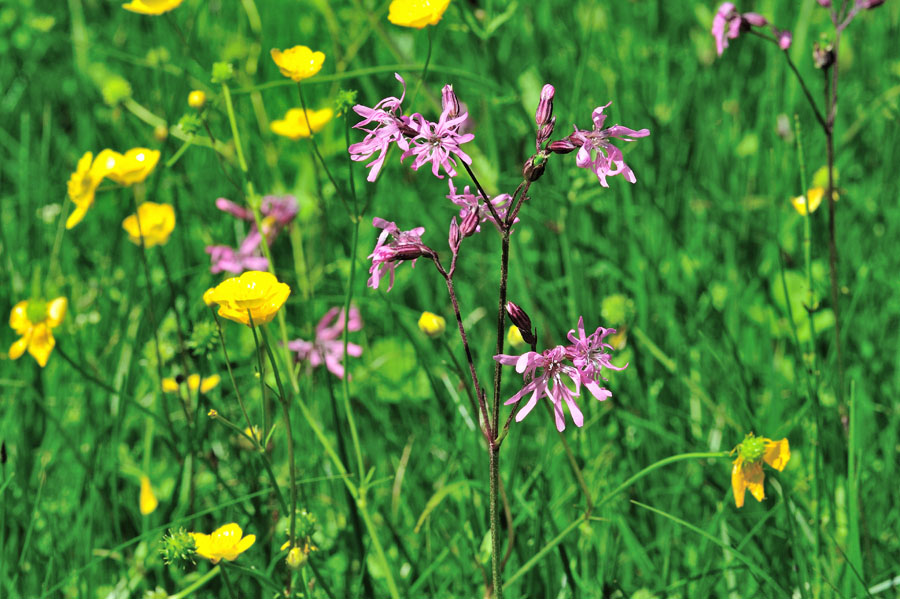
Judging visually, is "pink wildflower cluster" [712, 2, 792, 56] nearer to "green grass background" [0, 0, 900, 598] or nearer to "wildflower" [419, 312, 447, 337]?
"green grass background" [0, 0, 900, 598]

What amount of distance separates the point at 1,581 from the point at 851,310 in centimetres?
189

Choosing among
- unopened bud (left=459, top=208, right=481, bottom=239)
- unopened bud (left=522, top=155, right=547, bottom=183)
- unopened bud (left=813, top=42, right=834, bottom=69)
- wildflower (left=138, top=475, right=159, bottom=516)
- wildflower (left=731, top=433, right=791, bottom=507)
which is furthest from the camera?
wildflower (left=138, top=475, right=159, bottom=516)

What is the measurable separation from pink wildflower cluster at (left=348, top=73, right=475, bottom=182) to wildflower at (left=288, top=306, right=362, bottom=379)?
997mm

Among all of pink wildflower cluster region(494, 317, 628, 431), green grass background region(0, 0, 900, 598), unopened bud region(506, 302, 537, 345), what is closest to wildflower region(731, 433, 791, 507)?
green grass background region(0, 0, 900, 598)

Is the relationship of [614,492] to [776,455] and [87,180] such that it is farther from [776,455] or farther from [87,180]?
[87,180]

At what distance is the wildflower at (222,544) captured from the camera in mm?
1332

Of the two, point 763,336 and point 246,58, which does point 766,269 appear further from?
point 246,58

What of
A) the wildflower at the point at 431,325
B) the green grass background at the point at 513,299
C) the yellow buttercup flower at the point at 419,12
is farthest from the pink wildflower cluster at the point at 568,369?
the yellow buttercup flower at the point at 419,12

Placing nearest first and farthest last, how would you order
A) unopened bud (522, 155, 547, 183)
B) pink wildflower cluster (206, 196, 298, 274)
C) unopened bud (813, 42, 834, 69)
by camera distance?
1. unopened bud (522, 155, 547, 183)
2. unopened bud (813, 42, 834, 69)
3. pink wildflower cluster (206, 196, 298, 274)

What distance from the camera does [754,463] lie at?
1.40 m

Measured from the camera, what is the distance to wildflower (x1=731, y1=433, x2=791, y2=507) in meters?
1.38

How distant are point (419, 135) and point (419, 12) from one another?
474 millimetres

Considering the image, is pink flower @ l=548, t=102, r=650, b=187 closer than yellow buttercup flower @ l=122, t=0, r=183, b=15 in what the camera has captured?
Yes

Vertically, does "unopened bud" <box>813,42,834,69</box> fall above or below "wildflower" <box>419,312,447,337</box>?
above
